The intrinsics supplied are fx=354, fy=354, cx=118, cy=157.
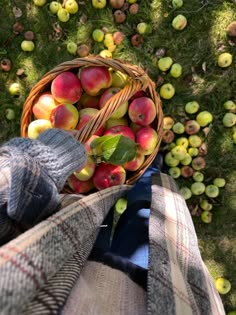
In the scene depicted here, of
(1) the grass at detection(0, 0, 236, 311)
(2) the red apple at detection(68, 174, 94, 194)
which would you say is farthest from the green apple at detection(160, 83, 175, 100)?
(2) the red apple at detection(68, 174, 94, 194)

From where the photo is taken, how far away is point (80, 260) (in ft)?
2.86

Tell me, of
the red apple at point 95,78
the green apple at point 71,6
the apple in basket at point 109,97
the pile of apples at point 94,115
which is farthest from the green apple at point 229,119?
the green apple at point 71,6

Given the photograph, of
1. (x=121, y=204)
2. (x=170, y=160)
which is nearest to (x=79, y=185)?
(x=121, y=204)

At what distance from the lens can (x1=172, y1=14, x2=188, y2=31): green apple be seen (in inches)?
80.9

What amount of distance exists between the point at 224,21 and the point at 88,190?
1.31m

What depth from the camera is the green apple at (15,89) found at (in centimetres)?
229

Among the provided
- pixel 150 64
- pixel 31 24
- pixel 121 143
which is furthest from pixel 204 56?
pixel 31 24

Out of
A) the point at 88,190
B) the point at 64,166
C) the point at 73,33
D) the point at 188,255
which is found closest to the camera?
the point at 64,166

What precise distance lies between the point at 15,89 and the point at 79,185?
1.00m

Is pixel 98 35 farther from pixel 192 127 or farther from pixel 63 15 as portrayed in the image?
pixel 192 127

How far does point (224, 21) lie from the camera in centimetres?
210

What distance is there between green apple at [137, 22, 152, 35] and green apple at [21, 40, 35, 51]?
0.68 metres

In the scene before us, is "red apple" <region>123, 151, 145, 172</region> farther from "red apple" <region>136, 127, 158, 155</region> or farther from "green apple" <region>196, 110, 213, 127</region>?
"green apple" <region>196, 110, 213, 127</region>

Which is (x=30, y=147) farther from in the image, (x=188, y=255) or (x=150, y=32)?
(x=150, y=32)
